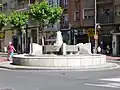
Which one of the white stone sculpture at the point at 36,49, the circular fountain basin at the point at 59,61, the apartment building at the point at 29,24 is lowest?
the circular fountain basin at the point at 59,61

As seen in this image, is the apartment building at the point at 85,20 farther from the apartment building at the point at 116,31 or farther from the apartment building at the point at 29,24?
the apartment building at the point at 29,24

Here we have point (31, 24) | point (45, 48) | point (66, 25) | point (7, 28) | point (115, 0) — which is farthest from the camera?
point (7, 28)

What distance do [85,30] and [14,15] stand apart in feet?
45.2

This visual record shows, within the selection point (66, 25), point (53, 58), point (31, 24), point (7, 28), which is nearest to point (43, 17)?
point (66, 25)

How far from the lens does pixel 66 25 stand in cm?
5297

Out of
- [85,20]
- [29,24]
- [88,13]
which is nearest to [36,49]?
[85,20]

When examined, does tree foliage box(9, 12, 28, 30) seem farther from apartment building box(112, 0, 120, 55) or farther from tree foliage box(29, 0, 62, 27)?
apartment building box(112, 0, 120, 55)

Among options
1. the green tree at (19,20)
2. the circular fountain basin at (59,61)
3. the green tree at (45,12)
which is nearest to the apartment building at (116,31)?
the green tree at (45,12)

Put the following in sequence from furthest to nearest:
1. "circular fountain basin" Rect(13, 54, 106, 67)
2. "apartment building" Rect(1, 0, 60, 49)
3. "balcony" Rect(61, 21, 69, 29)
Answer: "apartment building" Rect(1, 0, 60, 49) < "balcony" Rect(61, 21, 69, 29) < "circular fountain basin" Rect(13, 54, 106, 67)

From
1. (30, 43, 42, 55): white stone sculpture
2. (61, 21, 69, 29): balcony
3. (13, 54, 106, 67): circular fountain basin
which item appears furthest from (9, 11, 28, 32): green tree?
(13, 54, 106, 67): circular fountain basin

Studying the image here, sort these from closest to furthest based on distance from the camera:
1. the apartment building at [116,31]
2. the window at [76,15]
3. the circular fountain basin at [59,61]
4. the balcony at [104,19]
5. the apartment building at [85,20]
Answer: the circular fountain basin at [59,61]
the apartment building at [116,31]
the balcony at [104,19]
the apartment building at [85,20]
the window at [76,15]

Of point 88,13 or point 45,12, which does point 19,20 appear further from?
point 88,13

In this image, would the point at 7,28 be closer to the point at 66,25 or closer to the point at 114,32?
the point at 66,25

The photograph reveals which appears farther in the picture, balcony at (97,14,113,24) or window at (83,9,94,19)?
window at (83,9,94,19)
